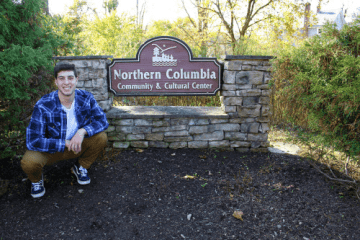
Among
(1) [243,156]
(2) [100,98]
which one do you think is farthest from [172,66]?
(1) [243,156]

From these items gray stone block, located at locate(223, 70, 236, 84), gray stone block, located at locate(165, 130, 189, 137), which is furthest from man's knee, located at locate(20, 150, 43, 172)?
gray stone block, located at locate(223, 70, 236, 84)

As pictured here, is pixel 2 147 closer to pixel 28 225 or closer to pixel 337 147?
pixel 28 225

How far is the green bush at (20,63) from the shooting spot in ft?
8.63

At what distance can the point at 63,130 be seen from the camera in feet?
8.83

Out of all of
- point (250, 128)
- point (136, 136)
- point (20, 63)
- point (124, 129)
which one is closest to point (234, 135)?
point (250, 128)

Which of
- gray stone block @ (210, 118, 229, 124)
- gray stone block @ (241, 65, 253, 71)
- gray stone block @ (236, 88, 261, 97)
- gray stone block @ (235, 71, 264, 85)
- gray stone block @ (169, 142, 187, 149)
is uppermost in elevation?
gray stone block @ (241, 65, 253, 71)

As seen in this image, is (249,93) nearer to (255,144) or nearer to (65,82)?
(255,144)

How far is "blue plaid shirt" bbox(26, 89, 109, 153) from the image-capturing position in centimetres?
254

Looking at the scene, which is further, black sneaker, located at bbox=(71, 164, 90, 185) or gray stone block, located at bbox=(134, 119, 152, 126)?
gray stone block, located at bbox=(134, 119, 152, 126)

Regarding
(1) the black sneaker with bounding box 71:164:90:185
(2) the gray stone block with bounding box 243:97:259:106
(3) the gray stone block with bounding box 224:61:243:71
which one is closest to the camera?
(1) the black sneaker with bounding box 71:164:90:185

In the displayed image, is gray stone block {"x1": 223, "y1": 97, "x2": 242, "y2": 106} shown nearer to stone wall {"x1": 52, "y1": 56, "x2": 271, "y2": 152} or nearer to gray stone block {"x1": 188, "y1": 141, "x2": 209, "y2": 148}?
stone wall {"x1": 52, "y1": 56, "x2": 271, "y2": 152}

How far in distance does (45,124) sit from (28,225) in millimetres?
987

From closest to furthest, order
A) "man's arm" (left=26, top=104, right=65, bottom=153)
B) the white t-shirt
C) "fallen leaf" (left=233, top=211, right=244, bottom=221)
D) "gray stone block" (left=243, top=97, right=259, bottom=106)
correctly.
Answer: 1. "fallen leaf" (left=233, top=211, right=244, bottom=221)
2. "man's arm" (left=26, top=104, right=65, bottom=153)
3. the white t-shirt
4. "gray stone block" (left=243, top=97, right=259, bottom=106)

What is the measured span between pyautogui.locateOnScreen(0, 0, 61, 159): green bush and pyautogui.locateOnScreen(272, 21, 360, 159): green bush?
314cm
